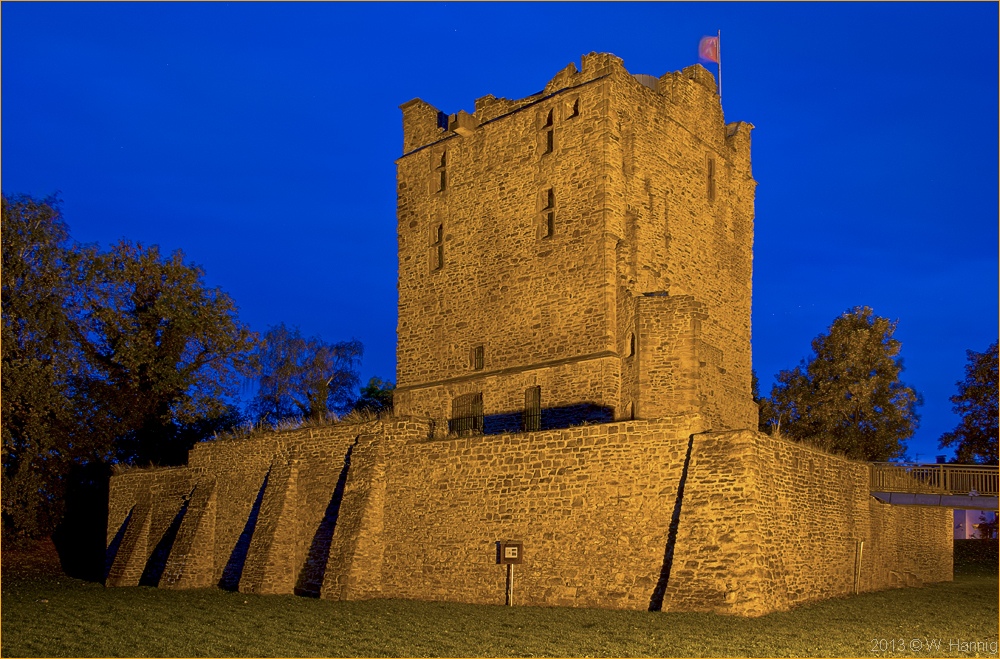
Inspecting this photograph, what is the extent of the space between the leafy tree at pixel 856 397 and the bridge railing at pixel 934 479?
1557 centimetres

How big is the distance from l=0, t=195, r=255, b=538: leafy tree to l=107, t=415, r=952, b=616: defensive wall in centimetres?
684

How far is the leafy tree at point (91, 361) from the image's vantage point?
111 feet

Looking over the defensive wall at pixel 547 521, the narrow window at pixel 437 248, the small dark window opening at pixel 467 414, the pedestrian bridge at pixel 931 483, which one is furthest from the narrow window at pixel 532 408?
the pedestrian bridge at pixel 931 483

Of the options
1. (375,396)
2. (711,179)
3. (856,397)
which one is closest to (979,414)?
(856,397)

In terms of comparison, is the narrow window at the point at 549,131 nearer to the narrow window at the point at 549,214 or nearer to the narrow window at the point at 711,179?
the narrow window at the point at 549,214

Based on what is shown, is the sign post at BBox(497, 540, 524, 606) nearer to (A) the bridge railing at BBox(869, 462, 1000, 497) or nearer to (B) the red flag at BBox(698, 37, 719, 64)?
(A) the bridge railing at BBox(869, 462, 1000, 497)

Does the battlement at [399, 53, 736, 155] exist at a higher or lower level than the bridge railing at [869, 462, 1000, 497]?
higher

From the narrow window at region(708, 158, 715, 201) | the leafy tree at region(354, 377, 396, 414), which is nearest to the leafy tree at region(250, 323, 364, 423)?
the leafy tree at region(354, 377, 396, 414)

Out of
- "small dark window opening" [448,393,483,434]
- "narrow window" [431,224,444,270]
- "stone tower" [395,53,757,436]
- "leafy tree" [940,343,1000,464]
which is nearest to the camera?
"stone tower" [395,53,757,436]

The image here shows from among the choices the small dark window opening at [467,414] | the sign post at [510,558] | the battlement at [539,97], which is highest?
the battlement at [539,97]

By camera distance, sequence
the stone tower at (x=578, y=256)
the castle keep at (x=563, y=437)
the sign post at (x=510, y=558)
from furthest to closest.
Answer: the stone tower at (x=578, y=256) < the sign post at (x=510, y=558) < the castle keep at (x=563, y=437)

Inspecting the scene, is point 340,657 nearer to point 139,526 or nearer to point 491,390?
point 491,390

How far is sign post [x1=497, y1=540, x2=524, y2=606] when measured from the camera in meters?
21.5

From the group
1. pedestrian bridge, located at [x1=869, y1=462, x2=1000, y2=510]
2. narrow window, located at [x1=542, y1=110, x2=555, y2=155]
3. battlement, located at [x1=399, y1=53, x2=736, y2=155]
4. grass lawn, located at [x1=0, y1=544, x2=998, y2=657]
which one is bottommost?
grass lawn, located at [x1=0, y1=544, x2=998, y2=657]
